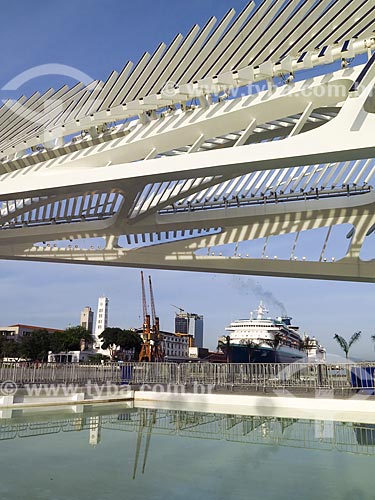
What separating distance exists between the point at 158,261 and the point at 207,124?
7854 millimetres

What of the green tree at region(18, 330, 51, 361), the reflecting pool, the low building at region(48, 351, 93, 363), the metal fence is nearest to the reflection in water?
the reflecting pool

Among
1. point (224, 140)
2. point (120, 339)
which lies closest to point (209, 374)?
point (224, 140)

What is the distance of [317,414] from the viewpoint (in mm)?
13188

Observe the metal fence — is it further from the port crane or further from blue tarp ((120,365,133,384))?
the port crane

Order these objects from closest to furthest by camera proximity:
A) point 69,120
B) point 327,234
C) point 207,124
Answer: point 207,124, point 69,120, point 327,234

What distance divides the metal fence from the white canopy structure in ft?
9.93

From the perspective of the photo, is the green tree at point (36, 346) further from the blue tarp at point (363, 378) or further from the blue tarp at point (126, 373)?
the blue tarp at point (363, 378)

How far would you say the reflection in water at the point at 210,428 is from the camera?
9.08 meters

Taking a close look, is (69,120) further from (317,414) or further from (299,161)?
(317,414)

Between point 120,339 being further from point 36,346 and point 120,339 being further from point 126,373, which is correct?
point 126,373

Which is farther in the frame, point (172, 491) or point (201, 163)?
point (201, 163)

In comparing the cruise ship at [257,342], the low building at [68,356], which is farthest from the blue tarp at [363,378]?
the low building at [68,356]

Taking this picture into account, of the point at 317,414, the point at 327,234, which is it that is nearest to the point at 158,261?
the point at 327,234

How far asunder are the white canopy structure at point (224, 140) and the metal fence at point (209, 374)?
303cm
